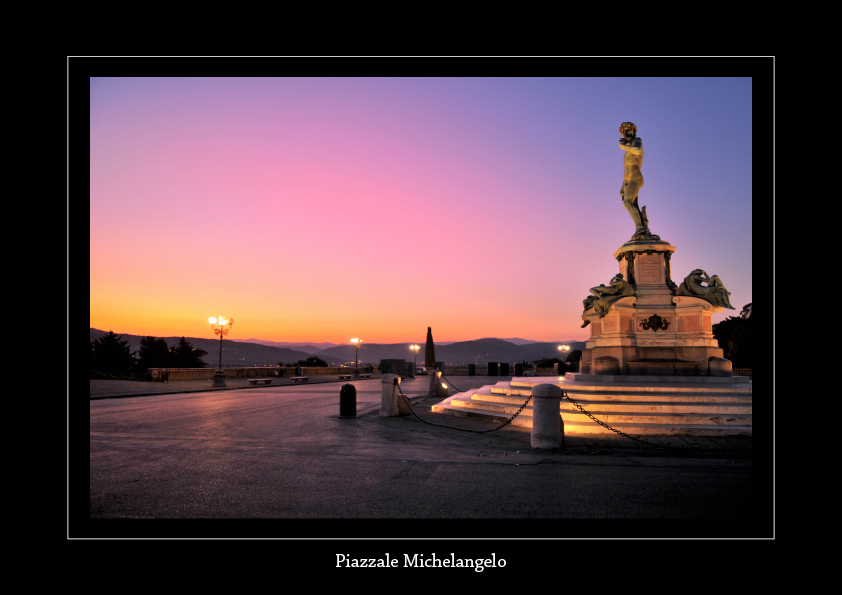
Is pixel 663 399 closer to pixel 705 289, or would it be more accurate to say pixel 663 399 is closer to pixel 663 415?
pixel 663 415

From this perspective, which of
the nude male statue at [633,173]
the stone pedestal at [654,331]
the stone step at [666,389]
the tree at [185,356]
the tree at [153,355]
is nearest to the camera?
the stone step at [666,389]

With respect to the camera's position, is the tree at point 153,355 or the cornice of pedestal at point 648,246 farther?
the tree at point 153,355

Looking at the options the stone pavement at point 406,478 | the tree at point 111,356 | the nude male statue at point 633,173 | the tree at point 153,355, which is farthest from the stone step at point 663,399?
the tree at point 153,355

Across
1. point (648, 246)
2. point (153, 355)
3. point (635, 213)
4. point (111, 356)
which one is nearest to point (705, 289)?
point (648, 246)

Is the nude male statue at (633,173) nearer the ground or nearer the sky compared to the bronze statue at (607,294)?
nearer the sky

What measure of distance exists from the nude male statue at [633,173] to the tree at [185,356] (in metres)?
48.7

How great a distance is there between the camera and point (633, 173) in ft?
49.9

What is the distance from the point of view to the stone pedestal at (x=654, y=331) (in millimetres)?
13008

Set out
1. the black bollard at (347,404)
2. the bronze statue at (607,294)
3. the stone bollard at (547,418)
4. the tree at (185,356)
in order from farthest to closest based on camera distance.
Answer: the tree at (185,356) < the bronze statue at (607,294) < the black bollard at (347,404) < the stone bollard at (547,418)

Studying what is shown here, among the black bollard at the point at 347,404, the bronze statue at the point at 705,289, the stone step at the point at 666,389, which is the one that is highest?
the bronze statue at the point at 705,289

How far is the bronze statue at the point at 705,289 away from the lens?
13.3m

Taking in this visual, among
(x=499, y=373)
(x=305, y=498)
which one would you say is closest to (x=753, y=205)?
(x=305, y=498)

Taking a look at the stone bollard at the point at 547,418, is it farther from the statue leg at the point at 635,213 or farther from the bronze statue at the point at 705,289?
the statue leg at the point at 635,213

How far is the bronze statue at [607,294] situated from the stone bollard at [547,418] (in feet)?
19.7
